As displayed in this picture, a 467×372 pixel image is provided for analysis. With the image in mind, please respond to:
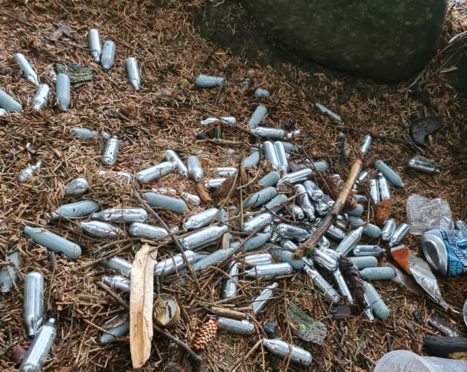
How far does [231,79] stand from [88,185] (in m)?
1.91

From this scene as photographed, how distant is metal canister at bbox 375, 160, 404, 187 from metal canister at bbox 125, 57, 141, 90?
213cm

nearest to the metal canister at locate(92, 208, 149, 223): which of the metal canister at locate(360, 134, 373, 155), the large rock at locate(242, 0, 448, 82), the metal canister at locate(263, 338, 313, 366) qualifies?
the metal canister at locate(263, 338, 313, 366)

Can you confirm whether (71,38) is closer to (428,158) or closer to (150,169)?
(150,169)

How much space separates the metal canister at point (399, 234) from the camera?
13.7ft

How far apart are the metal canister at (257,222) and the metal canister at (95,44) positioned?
188 cm

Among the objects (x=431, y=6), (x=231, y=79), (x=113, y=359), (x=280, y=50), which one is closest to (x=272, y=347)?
(x=113, y=359)

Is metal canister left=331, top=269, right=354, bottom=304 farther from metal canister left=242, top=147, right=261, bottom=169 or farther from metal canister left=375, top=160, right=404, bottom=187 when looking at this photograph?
metal canister left=375, top=160, right=404, bottom=187

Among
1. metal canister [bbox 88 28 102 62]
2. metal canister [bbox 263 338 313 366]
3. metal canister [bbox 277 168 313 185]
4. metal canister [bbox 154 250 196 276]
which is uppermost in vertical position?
metal canister [bbox 88 28 102 62]

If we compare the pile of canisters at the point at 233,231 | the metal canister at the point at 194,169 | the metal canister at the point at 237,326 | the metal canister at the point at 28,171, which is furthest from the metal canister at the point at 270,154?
the metal canister at the point at 28,171

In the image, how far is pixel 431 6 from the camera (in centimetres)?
496

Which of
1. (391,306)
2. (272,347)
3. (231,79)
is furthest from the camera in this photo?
(231,79)

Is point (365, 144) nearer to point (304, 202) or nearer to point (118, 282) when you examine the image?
point (304, 202)

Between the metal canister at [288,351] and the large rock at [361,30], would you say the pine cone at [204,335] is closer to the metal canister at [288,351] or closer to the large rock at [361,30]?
the metal canister at [288,351]

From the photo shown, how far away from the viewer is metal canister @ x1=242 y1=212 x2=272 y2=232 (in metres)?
3.68
